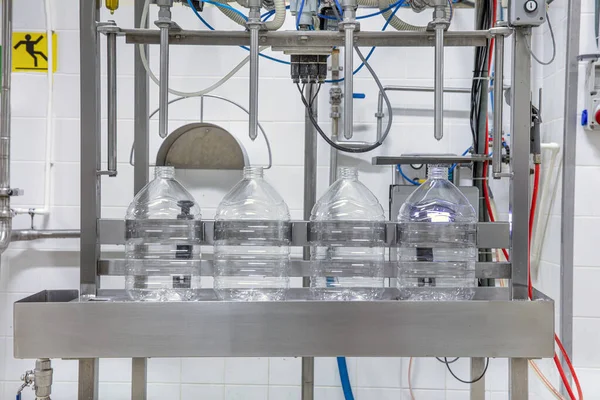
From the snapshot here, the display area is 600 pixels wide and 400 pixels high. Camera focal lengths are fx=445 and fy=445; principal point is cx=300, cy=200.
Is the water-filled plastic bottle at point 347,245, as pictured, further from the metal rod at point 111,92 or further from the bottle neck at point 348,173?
the metal rod at point 111,92

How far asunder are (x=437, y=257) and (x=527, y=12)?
55 cm

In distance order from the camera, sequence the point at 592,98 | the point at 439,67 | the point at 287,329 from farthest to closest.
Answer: the point at 592,98 < the point at 439,67 < the point at 287,329

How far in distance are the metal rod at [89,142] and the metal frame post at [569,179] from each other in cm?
157

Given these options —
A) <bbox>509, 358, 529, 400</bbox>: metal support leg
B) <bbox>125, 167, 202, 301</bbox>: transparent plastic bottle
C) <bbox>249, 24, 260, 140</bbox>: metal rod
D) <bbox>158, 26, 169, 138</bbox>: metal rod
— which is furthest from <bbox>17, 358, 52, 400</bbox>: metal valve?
<bbox>509, 358, 529, 400</bbox>: metal support leg

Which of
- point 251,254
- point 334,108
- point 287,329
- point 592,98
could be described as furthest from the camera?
point 334,108

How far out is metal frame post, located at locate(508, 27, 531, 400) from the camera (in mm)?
889

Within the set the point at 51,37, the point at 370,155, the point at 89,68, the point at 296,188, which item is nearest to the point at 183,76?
the point at 51,37

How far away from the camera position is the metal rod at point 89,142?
35.7 inches

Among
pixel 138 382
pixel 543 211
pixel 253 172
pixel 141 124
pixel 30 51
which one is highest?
pixel 30 51

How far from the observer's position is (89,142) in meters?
0.91

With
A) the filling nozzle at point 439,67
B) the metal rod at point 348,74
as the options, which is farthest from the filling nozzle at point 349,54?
the filling nozzle at point 439,67

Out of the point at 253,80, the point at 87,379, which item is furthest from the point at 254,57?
the point at 87,379

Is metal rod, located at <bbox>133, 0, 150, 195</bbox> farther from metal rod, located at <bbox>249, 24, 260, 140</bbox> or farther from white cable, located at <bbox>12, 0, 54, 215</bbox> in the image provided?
white cable, located at <bbox>12, 0, 54, 215</bbox>

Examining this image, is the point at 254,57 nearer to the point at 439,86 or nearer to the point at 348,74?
the point at 348,74
